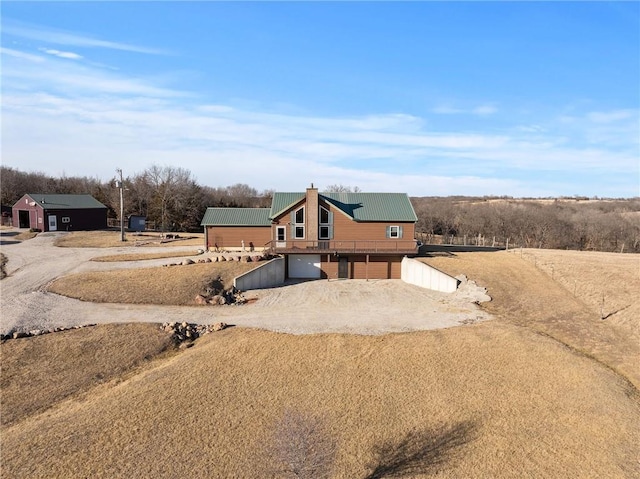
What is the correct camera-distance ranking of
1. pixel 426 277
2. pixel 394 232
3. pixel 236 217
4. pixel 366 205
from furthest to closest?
pixel 236 217 < pixel 366 205 < pixel 394 232 < pixel 426 277

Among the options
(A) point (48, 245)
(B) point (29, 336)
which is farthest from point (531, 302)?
(A) point (48, 245)

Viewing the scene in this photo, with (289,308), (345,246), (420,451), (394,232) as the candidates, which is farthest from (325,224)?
(420,451)

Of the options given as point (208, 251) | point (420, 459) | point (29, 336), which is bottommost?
point (420, 459)

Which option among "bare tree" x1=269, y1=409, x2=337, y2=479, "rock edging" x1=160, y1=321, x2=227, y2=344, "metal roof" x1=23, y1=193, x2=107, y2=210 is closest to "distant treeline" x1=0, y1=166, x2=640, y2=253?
"metal roof" x1=23, y1=193, x2=107, y2=210

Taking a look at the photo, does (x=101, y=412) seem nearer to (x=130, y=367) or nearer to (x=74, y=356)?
(x=130, y=367)

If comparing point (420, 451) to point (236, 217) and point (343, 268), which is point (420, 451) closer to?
point (343, 268)

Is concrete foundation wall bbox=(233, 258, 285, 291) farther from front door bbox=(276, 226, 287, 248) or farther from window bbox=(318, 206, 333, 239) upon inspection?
window bbox=(318, 206, 333, 239)
